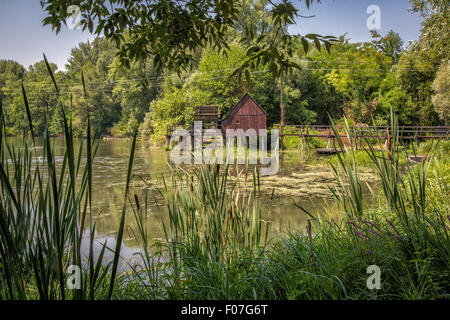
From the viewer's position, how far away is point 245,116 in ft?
63.7

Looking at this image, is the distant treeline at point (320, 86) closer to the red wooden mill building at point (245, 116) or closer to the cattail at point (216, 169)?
the red wooden mill building at point (245, 116)

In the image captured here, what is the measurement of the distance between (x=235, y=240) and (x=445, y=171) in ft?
13.7

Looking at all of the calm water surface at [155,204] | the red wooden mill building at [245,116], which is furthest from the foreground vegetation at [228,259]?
the red wooden mill building at [245,116]

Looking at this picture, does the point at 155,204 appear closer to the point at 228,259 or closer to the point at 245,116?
the point at 228,259

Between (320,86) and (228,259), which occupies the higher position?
(320,86)

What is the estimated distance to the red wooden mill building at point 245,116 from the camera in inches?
752

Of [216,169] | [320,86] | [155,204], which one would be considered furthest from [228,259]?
[320,86]

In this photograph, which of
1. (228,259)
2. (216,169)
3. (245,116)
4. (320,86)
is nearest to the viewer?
(228,259)

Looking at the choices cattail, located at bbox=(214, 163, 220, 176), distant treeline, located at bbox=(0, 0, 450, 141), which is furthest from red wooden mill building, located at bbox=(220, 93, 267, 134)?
cattail, located at bbox=(214, 163, 220, 176)

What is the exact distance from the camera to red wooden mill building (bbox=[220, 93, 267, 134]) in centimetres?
1911

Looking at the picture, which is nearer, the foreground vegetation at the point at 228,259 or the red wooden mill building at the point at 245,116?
the foreground vegetation at the point at 228,259

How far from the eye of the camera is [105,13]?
2.36m

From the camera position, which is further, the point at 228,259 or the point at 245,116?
the point at 245,116
